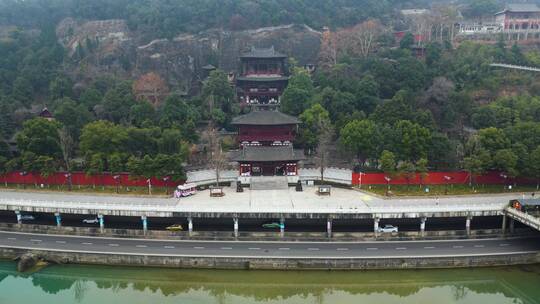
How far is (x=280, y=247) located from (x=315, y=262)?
360 cm

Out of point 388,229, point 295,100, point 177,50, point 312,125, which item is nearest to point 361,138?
point 312,125

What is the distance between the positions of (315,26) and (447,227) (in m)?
57.5

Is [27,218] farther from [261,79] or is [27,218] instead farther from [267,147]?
[261,79]

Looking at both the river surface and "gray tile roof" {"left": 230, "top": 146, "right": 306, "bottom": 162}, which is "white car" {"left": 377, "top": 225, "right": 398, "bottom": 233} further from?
"gray tile roof" {"left": 230, "top": 146, "right": 306, "bottom": 162}

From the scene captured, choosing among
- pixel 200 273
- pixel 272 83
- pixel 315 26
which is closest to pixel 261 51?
pixel 272 83

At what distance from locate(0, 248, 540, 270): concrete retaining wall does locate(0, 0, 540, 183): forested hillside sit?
11092 millimetres

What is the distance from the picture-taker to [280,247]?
125 feet

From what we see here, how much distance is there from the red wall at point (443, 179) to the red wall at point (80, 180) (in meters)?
19.0

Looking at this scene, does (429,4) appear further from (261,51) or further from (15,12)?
(15,12)

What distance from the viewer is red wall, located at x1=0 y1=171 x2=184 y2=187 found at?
47.9 meters

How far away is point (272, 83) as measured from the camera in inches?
2712

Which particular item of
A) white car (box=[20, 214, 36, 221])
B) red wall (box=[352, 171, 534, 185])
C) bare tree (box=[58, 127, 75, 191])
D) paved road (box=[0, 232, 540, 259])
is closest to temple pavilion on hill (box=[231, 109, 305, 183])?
red wall (box=[352, 171, 534, 185])

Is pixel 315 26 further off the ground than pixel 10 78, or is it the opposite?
pixel 315 26

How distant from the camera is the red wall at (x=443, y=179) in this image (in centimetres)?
4712
